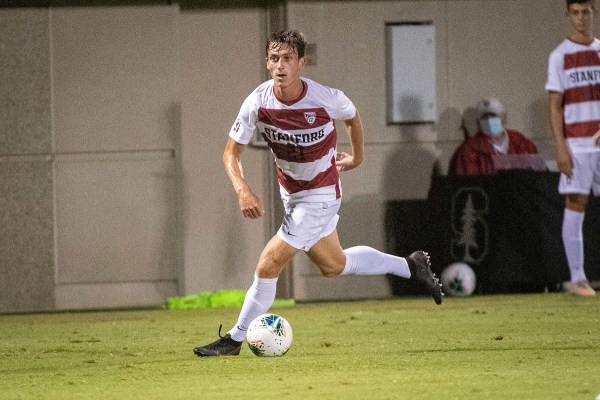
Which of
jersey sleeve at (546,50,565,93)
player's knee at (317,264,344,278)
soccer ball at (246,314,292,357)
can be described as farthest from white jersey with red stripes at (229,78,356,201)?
jersey sleeve at (546,50,565,93)

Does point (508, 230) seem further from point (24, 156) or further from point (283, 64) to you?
point (283, 64)

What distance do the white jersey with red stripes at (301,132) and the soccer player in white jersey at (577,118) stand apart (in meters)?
3.78

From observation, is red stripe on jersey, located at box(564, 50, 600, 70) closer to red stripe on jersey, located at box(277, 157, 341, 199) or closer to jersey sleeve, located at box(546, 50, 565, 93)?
jersey sleeve, located at box(546, 50, 565, 93)

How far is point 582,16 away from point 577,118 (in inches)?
36.6

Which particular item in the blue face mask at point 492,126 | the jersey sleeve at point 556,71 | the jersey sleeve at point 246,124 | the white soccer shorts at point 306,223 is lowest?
the white soccer shorts at point 306,223

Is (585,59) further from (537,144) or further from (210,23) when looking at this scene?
(210,23)

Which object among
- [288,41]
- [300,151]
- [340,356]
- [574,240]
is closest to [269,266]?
[340,356]

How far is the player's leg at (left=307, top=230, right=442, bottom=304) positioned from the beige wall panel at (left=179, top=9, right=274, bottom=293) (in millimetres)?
4989

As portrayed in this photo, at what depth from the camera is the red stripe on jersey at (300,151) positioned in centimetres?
777

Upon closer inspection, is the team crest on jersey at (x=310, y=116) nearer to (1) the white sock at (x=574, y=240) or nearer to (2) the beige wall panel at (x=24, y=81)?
(1) the white sock at (x=574, y=240)

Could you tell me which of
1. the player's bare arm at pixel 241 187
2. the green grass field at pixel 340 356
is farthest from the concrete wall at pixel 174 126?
the player's bare arm at pixel 241 187

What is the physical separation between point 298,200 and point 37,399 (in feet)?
8.39

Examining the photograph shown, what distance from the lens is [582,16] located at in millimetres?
10906

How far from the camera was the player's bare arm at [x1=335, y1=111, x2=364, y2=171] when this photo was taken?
8.08m
